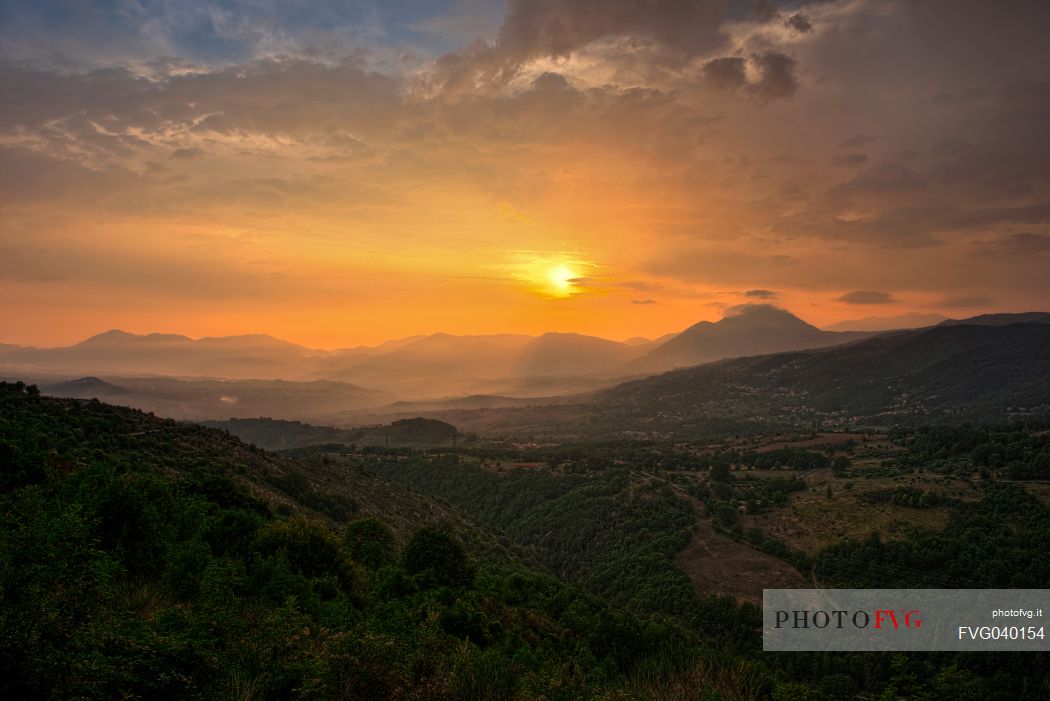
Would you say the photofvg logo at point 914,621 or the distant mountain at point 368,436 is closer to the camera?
the photofvg logo at point 914,621

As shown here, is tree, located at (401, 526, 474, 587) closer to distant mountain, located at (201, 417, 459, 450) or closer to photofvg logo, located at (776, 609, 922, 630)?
photofvg logo, located at (776, 609, 922, 630)

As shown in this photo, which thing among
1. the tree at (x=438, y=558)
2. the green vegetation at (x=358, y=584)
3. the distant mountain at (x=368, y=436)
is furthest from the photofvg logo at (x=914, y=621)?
the distant mountain at (x=368, y=436)

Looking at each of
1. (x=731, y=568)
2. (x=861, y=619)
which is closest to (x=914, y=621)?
(x=861, y=619)

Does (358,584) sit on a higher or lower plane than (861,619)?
higher

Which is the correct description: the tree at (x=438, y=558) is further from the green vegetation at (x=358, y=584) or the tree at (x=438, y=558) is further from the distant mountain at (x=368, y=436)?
the distant mountain at (x=368, y=436)

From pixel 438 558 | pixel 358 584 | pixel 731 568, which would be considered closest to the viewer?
pixel 358 584

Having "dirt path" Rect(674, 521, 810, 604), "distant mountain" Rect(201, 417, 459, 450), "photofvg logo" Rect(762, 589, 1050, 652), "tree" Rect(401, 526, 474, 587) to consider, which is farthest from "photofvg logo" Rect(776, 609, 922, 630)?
"distant mountain" Rect(201, 417, 459, 450)

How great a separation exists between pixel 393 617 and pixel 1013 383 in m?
231

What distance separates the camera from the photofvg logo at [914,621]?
1379 inches

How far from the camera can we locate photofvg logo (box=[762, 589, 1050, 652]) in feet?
115

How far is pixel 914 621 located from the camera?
38531 millimetres

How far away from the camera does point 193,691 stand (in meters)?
8.98

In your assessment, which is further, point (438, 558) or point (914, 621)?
point (914, 621)

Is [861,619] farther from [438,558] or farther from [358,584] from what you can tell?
[358,584]
